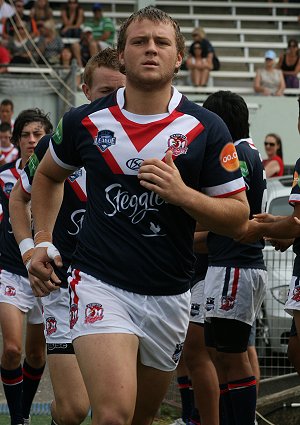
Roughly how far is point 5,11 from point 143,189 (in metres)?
15.9

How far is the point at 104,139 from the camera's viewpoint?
5152 millimetres

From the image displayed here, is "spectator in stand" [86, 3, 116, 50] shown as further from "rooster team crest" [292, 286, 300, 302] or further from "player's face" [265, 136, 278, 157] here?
"rooster team crest" [292, 286, 300, 302]

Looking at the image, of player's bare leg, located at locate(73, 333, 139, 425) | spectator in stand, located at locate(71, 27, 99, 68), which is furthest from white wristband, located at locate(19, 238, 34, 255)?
spectator in stand, located at locate(71, 27, 99, 68)

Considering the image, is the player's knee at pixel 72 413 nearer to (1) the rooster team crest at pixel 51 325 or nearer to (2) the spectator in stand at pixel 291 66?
(1) the rooster team crest at pixel 51 325

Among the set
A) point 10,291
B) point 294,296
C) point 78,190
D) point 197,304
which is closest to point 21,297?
point 10,291

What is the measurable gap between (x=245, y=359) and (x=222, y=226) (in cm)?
231

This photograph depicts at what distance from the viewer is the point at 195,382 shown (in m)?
7.47

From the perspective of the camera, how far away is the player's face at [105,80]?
642 centimetres

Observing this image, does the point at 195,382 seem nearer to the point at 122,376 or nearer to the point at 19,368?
the point at 19,368

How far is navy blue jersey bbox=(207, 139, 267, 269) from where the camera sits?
700 cm

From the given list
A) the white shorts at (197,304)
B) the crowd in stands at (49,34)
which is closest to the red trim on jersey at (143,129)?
the white shorts at (197,304)

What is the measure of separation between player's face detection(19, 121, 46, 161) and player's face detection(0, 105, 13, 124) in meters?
7.28

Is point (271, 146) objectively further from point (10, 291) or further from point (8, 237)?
point (10, 291)

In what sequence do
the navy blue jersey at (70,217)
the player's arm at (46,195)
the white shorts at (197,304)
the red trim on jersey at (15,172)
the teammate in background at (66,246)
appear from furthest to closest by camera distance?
the red trim on jersey at (15,172) < the white shorts at (197,304) < the navy blue jersey at (70,217) < the teammate in background at (66,246) < the player's arm at (46,195)
